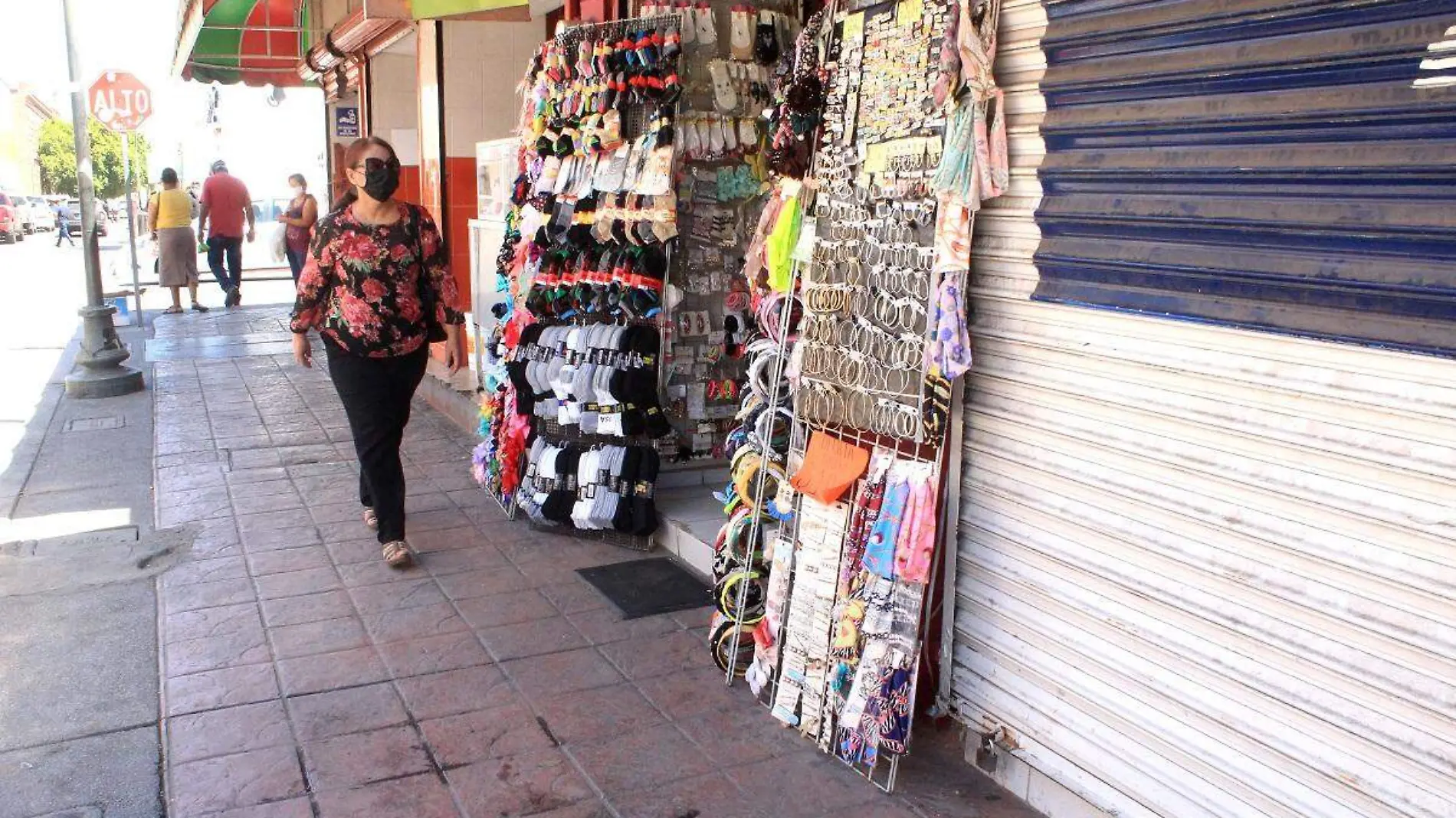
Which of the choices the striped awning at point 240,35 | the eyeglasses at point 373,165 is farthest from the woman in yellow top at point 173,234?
the eyeglasses at point 373,165

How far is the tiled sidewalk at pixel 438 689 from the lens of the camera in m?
3.21

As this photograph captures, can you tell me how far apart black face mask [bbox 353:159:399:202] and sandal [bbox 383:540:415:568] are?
5.22ft

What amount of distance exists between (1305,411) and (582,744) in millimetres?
2333

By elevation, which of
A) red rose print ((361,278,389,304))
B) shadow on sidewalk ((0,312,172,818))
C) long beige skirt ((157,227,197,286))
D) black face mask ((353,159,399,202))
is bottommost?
shadow on sidewalk ((0,312,172,818))

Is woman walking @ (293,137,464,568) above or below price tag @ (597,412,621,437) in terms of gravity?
above

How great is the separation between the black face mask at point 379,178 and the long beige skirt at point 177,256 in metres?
10.8

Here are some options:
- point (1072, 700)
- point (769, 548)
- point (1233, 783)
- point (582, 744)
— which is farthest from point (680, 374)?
point (1233, 783)

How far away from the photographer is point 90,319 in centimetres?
936

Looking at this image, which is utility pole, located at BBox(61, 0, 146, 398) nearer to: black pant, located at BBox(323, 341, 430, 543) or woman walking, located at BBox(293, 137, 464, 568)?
woman walking, located at BBox(293, 137, 464, 568)

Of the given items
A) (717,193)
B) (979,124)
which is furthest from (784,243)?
(717,193)

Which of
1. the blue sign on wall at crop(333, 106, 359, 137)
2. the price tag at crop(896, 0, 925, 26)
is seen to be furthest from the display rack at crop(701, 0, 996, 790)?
the blue sign on wall at crop(333, 106, 359, 137)

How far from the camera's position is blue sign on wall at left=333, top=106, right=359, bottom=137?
1441 centimetres

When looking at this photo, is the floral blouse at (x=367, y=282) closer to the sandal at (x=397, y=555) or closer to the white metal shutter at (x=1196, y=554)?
the sandal at (x=397, y=555)

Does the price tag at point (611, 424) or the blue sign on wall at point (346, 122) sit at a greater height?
the blue sign on wall at point (346, 122)
